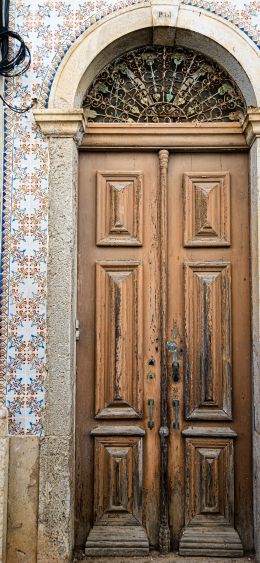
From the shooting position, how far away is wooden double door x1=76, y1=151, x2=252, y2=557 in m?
4.20

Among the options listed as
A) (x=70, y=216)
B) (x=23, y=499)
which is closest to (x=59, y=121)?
(x=70, y=216)

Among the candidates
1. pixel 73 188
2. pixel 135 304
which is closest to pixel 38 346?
pixel 135 304

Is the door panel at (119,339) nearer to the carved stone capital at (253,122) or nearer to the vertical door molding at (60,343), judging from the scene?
the vertical door molding at (60,343)

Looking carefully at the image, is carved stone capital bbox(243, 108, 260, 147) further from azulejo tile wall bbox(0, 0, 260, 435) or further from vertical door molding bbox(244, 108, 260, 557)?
azulejo tile wall bbox(0, 0, 260, 435)

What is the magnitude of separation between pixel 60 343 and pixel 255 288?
1.35 meters

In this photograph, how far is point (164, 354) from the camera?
14.0 feet

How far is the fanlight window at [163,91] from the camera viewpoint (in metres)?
4.41

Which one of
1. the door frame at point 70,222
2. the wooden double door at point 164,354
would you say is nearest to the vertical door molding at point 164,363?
the wooden double door at point 164,354

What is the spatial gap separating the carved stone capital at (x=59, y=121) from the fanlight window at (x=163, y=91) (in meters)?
0.31

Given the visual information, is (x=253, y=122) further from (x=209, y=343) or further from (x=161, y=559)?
(x=161, y=559)

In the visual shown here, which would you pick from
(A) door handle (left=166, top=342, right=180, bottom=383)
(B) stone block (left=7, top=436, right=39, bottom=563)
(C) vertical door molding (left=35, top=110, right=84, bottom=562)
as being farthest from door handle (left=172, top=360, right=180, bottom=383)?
(B) stone block (left=7, top=436, right=39, bottom=563)

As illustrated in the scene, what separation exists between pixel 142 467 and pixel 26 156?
7.47 feet

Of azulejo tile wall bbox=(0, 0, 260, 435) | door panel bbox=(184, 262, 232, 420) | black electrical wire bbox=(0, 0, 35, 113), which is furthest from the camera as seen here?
door panel bbox=(184, 262, 232, 420)

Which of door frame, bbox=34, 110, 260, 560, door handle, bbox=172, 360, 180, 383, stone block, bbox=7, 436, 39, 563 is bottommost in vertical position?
stone block, bbox=7, 436, 39, 563
